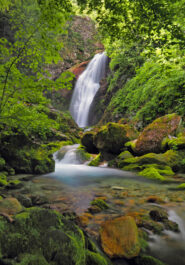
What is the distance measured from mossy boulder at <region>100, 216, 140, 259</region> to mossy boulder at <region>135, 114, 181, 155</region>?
6.86m

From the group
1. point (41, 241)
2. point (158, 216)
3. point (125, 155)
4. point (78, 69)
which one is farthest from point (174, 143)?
point (78, 69)

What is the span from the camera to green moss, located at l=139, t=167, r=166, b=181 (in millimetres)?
6596

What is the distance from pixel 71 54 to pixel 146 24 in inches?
1413

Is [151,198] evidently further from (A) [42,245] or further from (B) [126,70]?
(B) [126,70]

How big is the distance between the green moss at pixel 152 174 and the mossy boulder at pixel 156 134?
176 cm

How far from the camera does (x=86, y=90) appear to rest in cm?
2841

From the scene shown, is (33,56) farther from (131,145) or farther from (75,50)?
(75,50)

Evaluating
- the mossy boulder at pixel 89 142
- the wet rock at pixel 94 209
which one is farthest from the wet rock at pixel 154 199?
the mossy boulder at pixel 89 142

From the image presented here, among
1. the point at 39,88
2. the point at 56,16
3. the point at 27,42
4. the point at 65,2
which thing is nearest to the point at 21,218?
the point at 39,88

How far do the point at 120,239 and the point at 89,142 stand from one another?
34.7 ft

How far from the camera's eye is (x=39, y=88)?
3469mm

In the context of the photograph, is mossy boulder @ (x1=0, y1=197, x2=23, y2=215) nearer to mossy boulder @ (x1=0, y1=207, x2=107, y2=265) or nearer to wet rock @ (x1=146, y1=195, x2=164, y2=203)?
mossy boulder @ (x1=0, y1=207, x2=107, y2=265)

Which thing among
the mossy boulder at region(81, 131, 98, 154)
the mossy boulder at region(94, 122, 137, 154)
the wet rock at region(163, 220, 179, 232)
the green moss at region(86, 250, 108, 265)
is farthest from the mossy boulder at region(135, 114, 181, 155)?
the green moss at region(86, 250, 108, 265)

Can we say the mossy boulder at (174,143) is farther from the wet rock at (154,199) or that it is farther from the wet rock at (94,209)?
the wet rock at (94,209)
